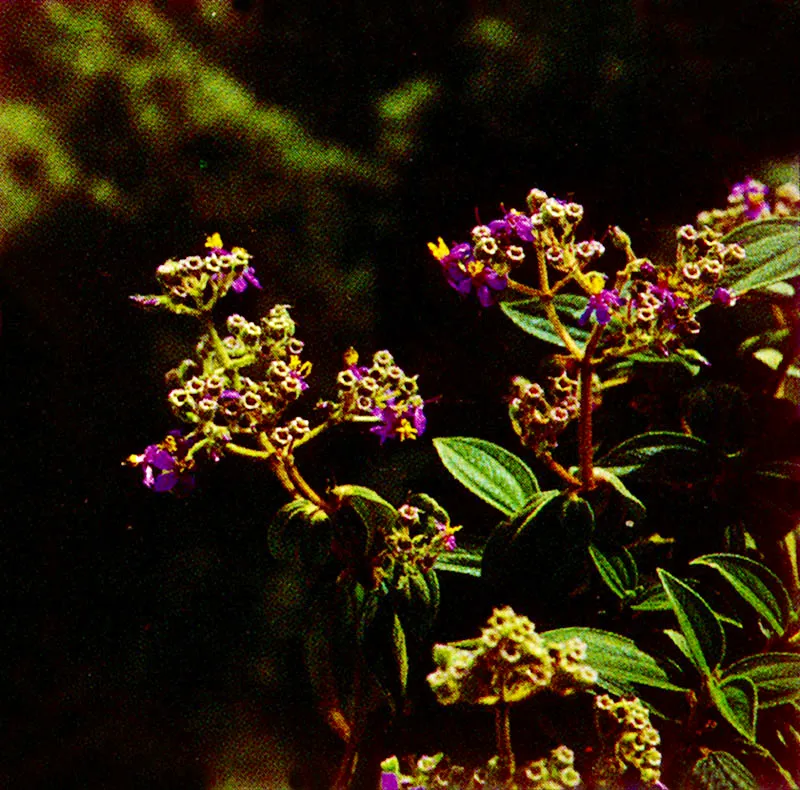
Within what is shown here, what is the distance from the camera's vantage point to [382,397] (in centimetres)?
84

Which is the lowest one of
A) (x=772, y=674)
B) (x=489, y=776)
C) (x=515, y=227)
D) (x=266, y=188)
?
(x=489, y=776)

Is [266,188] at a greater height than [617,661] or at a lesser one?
greater

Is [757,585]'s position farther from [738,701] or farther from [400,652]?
[400,652]

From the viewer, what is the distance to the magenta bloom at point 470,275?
31.7 inches

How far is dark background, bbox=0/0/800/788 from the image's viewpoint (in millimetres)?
1148

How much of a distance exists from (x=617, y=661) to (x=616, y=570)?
105mm

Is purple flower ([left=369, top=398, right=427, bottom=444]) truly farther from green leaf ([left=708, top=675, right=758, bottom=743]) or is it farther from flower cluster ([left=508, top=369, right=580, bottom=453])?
green leaf ([left=708, top=675, right=758, bottom=743])

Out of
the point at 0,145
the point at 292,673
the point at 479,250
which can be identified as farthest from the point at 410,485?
the point at 0,145

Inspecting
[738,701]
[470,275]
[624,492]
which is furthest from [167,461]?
[738,701]

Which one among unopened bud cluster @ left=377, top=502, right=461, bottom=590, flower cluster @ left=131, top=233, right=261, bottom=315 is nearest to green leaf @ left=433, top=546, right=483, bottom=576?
unopened bud cluster @ left=377, top=502, right=461, bottom=590

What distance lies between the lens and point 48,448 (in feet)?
3.92

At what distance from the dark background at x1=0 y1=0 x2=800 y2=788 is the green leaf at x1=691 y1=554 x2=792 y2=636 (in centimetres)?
33

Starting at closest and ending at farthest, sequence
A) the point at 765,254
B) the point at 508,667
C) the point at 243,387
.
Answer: the point at 508,667 < the point at 243,387 < the point at 765,254

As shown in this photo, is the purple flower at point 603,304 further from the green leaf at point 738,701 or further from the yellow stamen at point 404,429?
the green leaf at point 738,701
